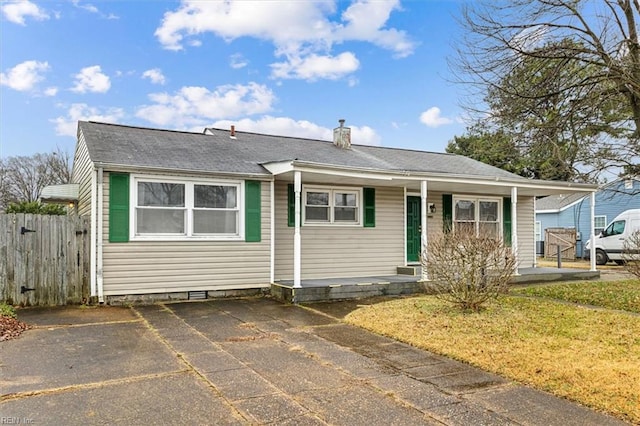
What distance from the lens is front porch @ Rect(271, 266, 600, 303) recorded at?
8766 mm

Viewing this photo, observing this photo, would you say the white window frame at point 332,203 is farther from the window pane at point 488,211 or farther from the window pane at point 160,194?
the window pane at point 488,211

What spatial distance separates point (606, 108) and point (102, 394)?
13126 mm

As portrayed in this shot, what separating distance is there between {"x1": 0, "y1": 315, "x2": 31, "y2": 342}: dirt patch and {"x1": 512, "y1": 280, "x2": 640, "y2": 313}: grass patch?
9.06 m

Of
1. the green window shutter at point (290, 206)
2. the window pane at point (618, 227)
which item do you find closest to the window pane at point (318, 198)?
the green window shutter at point (290, 206)

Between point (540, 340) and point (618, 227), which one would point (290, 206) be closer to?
point (540, 340)

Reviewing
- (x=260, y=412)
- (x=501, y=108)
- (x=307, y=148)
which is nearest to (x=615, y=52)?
(x=501, y=108)

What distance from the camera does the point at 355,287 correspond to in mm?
9312

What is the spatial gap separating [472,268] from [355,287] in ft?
9.88

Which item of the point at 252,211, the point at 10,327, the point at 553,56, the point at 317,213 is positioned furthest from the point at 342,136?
the point at 10,327

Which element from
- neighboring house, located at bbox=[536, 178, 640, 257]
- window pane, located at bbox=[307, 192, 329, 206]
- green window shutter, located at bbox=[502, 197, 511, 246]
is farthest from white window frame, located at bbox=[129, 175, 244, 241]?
neighboring house, located at bbox=[536, 178, 640, 257]

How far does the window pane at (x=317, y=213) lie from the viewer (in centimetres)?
1070

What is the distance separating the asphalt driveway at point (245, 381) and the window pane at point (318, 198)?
4530 mm

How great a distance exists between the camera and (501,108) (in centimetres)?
1108

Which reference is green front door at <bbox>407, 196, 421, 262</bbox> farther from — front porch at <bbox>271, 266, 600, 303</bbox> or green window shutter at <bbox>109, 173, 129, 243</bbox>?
green window shutter at <bbox>109, 173, 129, 243</bbox>
